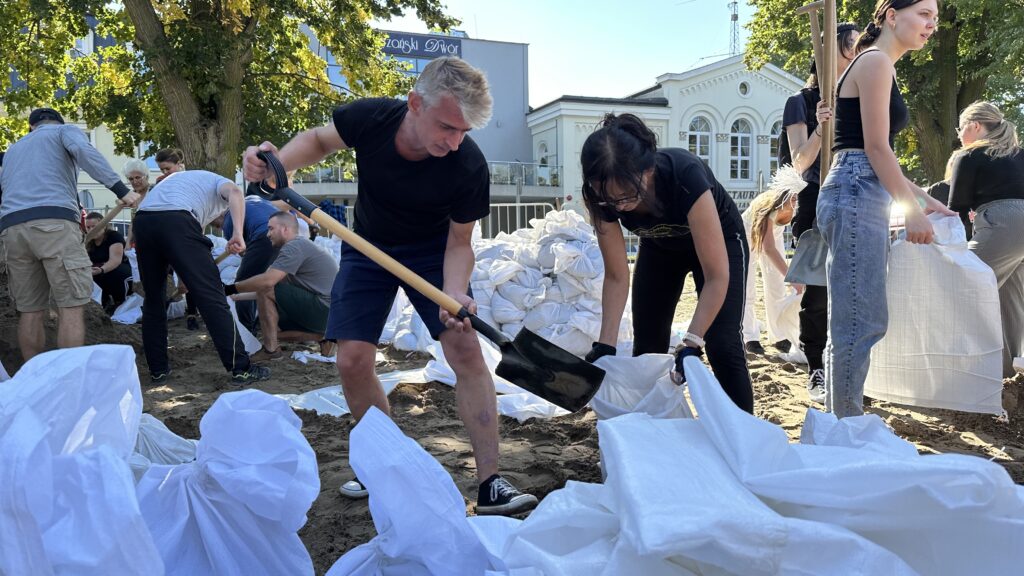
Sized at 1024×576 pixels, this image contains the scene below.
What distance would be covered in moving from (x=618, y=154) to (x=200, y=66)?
906 centimetres

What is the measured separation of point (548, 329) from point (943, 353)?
256 centimetres

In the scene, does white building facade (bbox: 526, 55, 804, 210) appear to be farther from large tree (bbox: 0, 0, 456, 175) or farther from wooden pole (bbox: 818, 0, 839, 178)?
wooden pole (bbox: 818, 0, 839, 178)

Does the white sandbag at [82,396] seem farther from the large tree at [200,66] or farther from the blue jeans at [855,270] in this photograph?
the large tree at [200,66]

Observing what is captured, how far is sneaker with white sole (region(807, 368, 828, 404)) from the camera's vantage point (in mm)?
3689

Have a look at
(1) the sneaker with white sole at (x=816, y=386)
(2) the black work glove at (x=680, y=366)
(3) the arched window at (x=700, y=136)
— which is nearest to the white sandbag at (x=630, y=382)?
(2) the black work glove at (x=680, y=366)

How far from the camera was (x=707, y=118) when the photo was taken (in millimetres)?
28984

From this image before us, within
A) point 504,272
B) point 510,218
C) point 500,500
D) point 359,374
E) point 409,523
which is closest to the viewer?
point 409,523

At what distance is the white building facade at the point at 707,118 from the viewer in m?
27.4

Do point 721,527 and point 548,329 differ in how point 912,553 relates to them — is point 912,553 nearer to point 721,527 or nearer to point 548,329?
point 721,527

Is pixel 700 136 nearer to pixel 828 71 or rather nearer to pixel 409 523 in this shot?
pixel 828 71

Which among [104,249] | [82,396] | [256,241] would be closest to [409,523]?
[82,396]

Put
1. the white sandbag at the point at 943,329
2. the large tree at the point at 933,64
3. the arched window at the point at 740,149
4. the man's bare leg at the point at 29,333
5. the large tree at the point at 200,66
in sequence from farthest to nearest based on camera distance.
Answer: the arched window at the point at 740,149 → the large tree at the point at 933,64 → the large tree at the point at 200,66 → the man's bare leg at the point at 29,333 → the white sandbag at the point at 943,329

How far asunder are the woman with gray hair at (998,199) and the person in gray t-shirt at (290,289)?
13.3ft

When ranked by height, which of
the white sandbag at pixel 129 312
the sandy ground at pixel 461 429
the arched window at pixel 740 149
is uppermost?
the arched window at pixel 740 149
